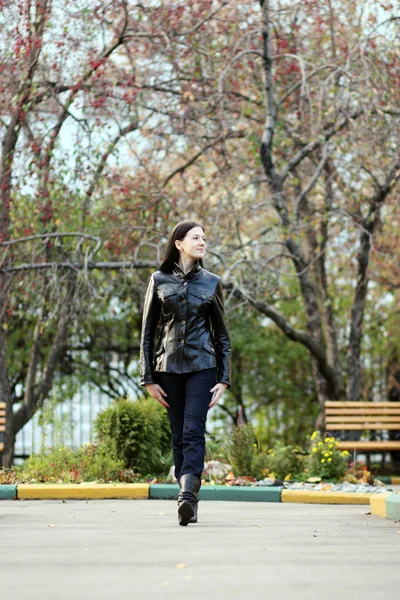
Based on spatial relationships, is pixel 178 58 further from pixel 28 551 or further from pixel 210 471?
pixel 28 551

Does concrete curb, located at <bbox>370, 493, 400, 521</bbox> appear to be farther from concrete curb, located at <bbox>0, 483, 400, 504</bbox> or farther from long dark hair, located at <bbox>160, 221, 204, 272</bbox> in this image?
long dark hair, located at <bbox>160, 221, 204, 272</bbox>

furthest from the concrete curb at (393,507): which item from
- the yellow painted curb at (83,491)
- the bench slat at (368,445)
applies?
the bench slat at (368,445)

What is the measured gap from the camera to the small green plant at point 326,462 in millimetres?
11617

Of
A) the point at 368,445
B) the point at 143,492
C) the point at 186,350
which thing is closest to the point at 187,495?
the point at 186,350

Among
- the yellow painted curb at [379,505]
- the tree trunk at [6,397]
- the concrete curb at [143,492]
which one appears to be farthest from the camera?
the tree trunk at [6,397]

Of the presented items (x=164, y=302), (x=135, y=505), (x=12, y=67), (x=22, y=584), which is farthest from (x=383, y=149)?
(x=22, y=584)

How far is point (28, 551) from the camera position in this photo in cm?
527

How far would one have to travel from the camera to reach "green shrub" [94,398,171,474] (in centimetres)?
1138

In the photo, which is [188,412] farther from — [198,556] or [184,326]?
[198,556]

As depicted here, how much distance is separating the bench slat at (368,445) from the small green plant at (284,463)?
3.17 feet

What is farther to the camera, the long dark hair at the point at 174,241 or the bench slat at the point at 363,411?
the bench slat at the point at 363,411

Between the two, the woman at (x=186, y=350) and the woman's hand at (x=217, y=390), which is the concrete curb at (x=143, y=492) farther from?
the woman's hand at (x=217, y=390)

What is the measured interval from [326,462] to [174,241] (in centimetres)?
543

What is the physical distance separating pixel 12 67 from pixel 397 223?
7090 millimetres
